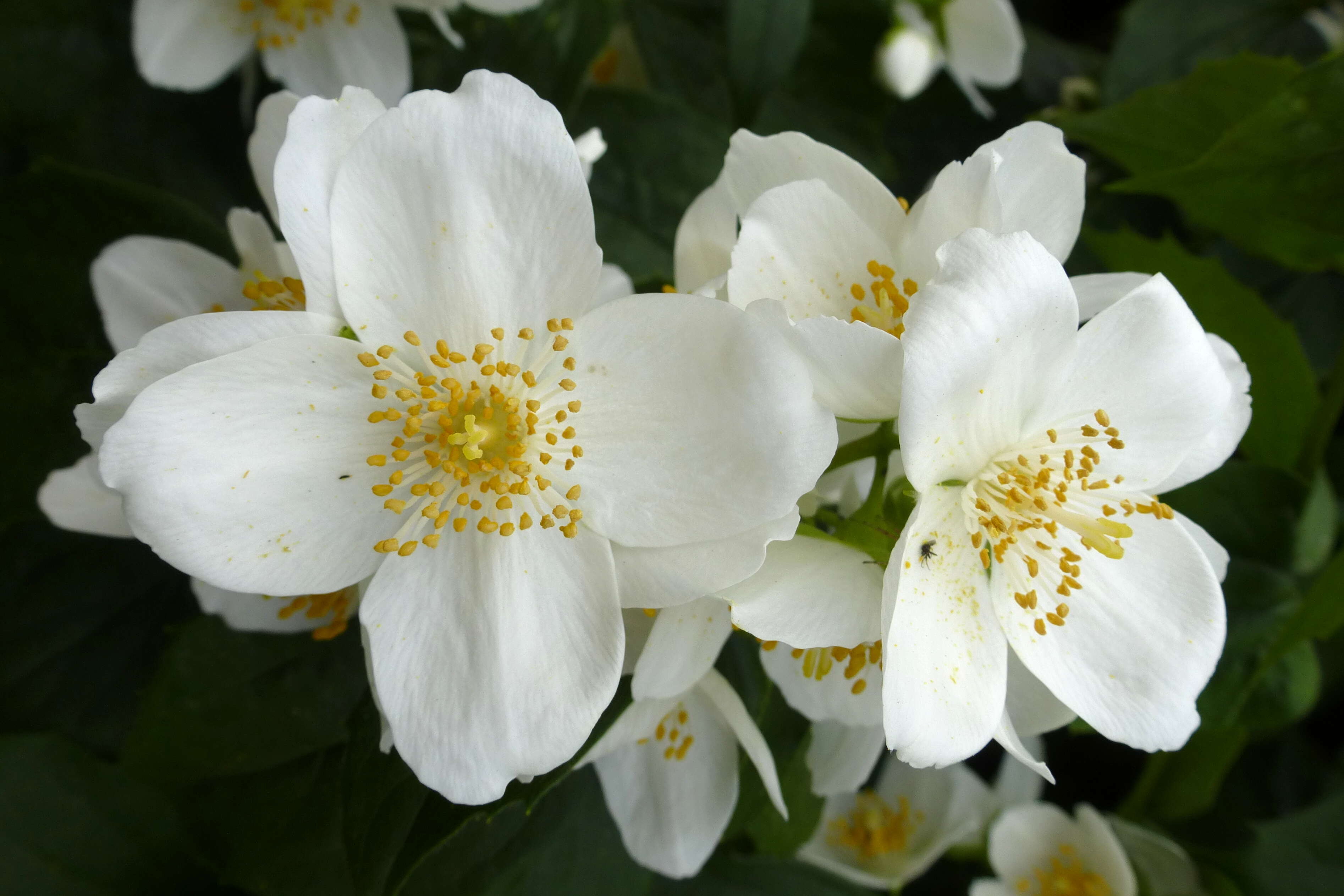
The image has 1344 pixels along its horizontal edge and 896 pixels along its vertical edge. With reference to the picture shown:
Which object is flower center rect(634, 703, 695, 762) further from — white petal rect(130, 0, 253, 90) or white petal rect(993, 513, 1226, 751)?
white petal rect(130, 0, 253, 90)

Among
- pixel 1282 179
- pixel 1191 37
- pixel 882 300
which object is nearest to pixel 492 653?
pixel 882 300

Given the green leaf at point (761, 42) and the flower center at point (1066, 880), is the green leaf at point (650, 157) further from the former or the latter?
the flower center at point (1066, 880)

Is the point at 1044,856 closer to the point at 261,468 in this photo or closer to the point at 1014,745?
the point at 1014,745

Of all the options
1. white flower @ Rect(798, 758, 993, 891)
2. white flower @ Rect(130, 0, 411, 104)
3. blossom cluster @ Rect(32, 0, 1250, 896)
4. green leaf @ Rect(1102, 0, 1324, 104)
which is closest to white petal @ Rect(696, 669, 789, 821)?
blossom cluster @ Rect(32, 0, 1250, 896)

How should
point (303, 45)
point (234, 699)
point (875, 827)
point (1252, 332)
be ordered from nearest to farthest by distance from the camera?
point (234, 699), point (1252, 332), point (303, 45), point (875, 827)

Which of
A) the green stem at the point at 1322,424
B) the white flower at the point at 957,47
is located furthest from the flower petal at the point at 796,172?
the white flower at the point at 957,47

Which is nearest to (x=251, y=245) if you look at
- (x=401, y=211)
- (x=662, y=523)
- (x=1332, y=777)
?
(x=401, y=211)
